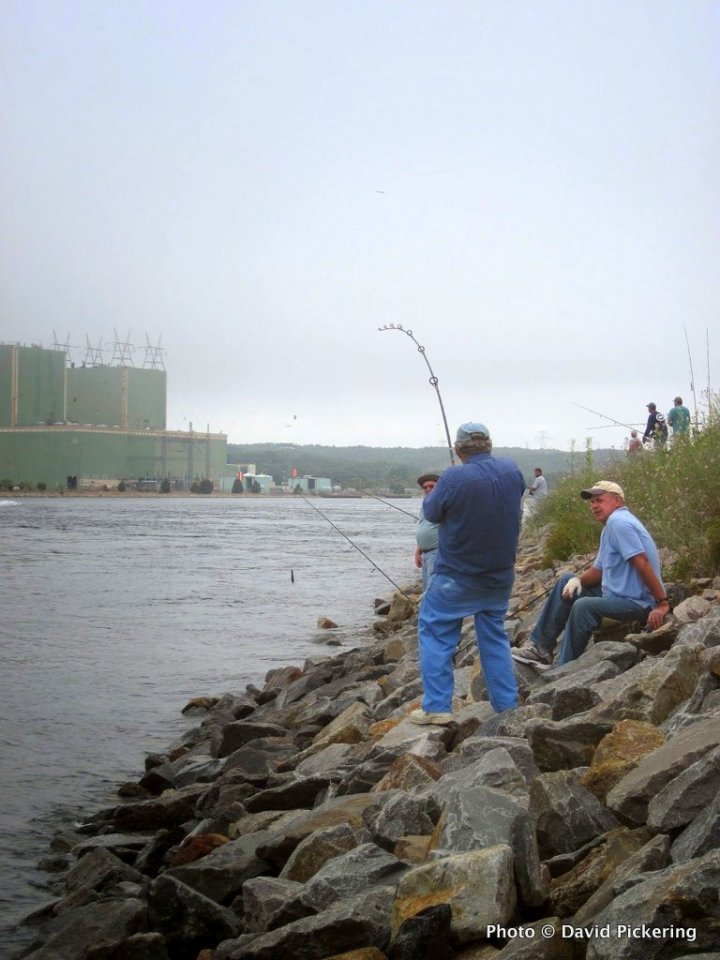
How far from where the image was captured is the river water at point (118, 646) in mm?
8023

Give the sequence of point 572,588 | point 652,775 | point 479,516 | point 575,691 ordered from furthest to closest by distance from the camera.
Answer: point 572,588
point 479,516
point 575,691
point 652,775

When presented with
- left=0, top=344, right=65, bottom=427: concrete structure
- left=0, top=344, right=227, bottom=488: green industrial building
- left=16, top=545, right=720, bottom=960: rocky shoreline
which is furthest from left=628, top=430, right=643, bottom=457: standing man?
left=0, top=344, right=65, bottom=427: concrete structure

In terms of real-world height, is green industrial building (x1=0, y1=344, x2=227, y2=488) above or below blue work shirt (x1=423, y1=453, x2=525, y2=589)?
above

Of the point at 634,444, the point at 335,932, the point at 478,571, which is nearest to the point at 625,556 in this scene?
the point at 478,571

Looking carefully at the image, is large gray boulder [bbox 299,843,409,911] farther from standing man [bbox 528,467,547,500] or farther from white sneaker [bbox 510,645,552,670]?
standing man [bbox 528,467,547,500]

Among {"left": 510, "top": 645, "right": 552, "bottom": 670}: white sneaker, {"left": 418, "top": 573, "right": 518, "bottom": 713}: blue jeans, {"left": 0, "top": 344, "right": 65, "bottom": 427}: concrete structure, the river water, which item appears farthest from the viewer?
{"left": 0, "top": 344, "right": 65, "bottom": 427}: concrete structure

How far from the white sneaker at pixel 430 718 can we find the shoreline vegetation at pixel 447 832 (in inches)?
3.6

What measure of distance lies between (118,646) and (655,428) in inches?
300

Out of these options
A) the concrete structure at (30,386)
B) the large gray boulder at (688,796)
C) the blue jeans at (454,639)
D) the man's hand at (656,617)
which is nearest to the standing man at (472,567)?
the blue jeans at (454,639)

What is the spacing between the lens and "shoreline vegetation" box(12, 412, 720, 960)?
3623 millimetres

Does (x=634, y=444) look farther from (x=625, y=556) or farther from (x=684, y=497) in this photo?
(x=625, y=556)

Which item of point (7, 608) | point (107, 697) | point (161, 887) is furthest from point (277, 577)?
point (161, 887)

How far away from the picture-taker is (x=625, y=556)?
6.82m

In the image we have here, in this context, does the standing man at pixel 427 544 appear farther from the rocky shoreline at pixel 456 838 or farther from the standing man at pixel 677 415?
the standing man at pixel 677 415
